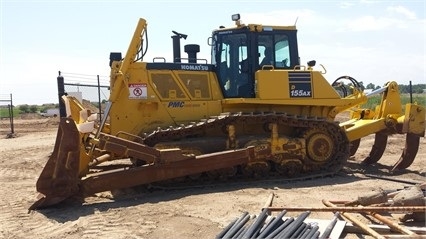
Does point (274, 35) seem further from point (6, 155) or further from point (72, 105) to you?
point (6, 155)

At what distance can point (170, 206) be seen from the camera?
23.7ft

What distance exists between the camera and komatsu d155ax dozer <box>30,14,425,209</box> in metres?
8.73

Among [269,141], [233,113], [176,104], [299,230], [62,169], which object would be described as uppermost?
[176,104]

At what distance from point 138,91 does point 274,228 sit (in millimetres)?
4764

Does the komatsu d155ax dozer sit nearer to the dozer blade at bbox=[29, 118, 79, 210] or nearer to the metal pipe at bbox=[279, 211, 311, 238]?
the dozer blade at bbox=[29, 118, 79, 210]

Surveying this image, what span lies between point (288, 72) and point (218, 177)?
2635mm

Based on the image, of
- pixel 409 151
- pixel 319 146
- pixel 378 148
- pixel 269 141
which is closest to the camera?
pixel 269 141

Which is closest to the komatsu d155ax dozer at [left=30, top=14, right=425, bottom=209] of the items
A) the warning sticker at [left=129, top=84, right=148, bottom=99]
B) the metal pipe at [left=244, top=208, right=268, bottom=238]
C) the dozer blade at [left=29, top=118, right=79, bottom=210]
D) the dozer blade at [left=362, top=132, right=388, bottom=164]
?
the warning sticker at [left=129, top=84, right=148, bottom=99]

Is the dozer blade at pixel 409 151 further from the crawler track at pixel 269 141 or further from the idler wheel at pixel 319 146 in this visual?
the idler wheel at pixel 319 146

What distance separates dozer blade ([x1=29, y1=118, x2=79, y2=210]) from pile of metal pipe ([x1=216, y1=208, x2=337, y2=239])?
2.94 metres

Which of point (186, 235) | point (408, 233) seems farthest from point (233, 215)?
point (408, 233)

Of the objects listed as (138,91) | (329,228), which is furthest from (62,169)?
(329,228)

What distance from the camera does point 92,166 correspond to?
30.0ft

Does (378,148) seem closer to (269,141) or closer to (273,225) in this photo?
(269,141)
